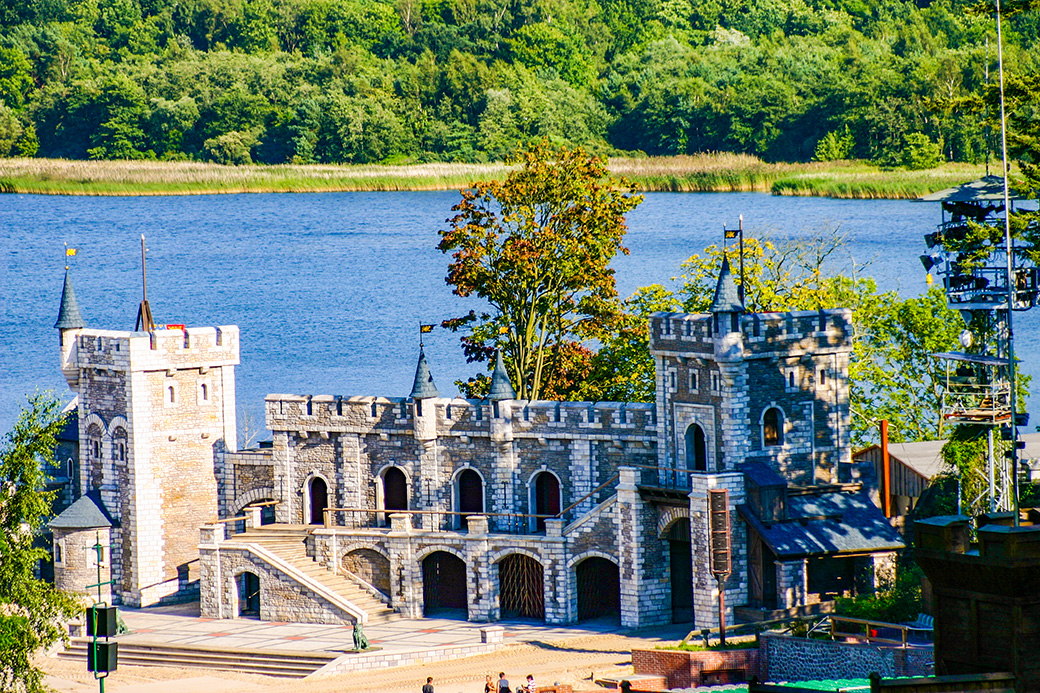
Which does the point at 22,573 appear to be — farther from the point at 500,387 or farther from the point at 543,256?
the point at 543,256

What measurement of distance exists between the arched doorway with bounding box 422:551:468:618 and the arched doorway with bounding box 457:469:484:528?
4.08ft

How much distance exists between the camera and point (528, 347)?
55.9 m

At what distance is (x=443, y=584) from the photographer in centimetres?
5194

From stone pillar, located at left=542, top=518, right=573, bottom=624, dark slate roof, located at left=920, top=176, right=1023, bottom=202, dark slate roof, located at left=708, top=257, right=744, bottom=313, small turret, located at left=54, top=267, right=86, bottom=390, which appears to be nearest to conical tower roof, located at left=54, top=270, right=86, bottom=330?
small turret, located at left=54, top=267, right=86, bottom=390

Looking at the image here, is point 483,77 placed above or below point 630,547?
above

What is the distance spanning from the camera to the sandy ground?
43.4 m

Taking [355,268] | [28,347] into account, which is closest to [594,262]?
[28,347]

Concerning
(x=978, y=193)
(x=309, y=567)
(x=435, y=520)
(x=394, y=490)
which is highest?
(x=978, y=193)

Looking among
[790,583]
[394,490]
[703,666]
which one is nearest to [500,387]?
[394,490]

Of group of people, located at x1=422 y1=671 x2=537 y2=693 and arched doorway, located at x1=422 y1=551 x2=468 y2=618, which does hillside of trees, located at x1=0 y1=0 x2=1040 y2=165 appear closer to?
arched doorway, located at x1=422 y1=551 x2=468 y2=618

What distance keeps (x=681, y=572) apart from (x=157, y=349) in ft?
55.8

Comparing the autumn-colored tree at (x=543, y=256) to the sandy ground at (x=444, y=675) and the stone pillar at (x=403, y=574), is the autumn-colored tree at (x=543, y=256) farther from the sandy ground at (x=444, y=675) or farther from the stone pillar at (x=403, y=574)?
the sandy ground at (x=444, y=675)

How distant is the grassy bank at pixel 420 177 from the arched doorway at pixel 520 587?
63.8 m

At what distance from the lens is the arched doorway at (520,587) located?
49.9 metres
